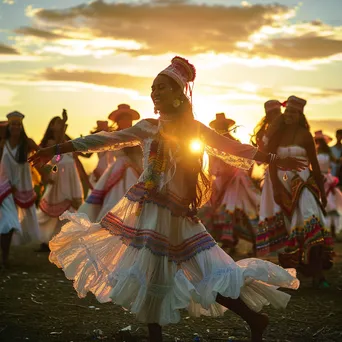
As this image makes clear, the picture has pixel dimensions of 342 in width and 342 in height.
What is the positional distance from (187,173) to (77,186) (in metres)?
8.38

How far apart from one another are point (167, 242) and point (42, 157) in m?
1.21

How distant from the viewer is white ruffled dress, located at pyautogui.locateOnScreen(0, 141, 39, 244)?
37.5 ft

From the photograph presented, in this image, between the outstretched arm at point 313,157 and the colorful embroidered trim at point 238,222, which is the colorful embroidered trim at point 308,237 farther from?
the colorful embroidered trim at point 238,222

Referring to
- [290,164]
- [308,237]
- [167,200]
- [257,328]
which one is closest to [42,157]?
[167,200]

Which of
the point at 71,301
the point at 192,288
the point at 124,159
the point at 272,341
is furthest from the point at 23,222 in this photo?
the point at 192,288

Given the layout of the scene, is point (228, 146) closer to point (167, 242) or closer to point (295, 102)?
point (167, 242)

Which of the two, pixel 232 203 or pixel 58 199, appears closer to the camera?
pixel 232 203

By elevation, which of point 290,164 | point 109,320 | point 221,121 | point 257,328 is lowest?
point 109,320

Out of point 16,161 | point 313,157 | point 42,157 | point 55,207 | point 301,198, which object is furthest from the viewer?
point 55,207

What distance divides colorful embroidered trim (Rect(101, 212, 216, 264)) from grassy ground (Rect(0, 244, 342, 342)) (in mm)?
1335

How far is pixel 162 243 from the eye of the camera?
5.86m

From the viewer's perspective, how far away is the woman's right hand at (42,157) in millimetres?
5906

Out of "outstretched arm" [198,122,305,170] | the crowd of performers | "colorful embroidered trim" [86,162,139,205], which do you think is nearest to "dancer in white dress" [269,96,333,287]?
the crowd of performers

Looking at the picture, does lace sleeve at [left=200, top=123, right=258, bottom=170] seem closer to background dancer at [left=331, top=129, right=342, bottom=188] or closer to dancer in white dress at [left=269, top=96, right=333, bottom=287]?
dancer in white dress at [left=269, top=96, right=333, bottom=287]
